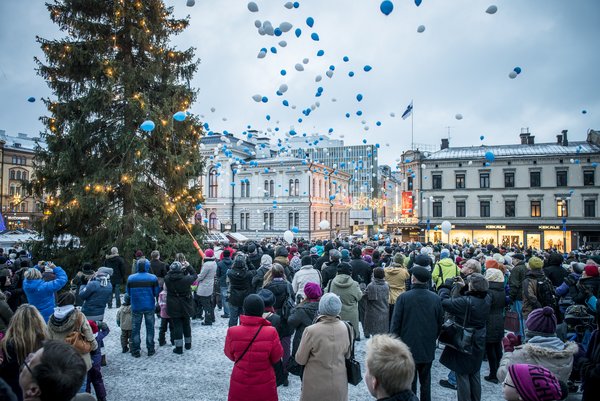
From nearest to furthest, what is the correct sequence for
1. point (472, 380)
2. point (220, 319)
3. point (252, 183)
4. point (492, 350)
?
1. point (472, 380)
2. point (492, 350)
3. point (220, 319)
4. point (252, 183)

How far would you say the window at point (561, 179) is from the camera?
37.6 meters

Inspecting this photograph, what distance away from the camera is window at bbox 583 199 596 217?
121 feet

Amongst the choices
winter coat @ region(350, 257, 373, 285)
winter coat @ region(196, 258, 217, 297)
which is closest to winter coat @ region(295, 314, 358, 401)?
winter coat @ region(350, 257, 373, 285)

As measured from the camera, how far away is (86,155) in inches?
610

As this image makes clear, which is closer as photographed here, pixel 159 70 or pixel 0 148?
pixel 159 70

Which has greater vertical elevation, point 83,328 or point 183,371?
point 83,328

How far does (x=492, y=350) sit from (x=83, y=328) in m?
6.51

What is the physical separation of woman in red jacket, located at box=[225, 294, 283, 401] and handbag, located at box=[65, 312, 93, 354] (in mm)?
1912

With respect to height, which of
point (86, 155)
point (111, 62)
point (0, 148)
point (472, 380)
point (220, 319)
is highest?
point (0, 148)

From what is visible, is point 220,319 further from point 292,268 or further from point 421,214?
point 421,214

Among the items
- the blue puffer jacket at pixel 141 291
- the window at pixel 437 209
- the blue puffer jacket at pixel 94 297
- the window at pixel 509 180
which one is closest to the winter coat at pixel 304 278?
the blue puffer jacket at pixel 141 291

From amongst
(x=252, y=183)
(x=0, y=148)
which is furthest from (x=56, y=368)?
(x=0, y=148)

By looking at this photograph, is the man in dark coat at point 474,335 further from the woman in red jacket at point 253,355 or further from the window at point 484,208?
the window at point 484,208

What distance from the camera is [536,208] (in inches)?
1516
